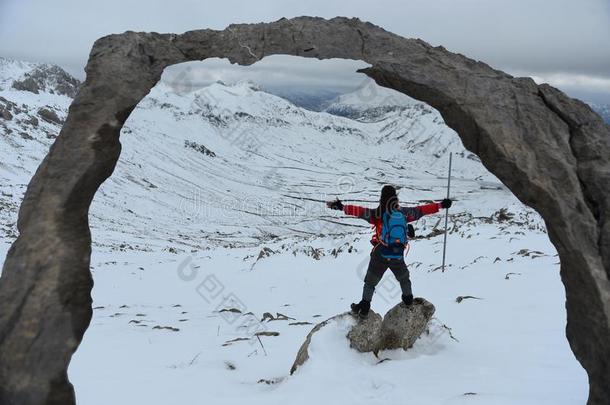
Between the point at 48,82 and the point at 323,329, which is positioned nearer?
the point at 323,329

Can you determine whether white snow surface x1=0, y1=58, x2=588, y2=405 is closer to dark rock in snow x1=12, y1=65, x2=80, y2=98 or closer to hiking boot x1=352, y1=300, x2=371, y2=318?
hiking boot x1=352, y1=300, x2=371, y2=318

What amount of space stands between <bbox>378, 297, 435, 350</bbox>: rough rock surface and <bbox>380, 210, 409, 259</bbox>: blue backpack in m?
1.08

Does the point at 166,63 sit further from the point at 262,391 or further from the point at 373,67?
the point at 262,391

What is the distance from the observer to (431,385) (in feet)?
23.0

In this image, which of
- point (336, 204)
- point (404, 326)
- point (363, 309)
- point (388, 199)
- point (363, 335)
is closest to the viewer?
point (336, 204)

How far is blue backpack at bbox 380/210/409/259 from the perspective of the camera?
8.22m

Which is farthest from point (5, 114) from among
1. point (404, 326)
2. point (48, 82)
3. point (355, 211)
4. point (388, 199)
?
point (404, 326)

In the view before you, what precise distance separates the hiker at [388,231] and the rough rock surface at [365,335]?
22 cm

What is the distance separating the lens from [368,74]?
6.84m

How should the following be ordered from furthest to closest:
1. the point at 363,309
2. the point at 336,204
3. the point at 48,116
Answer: the point at 48,116 → the point at 363,309 → the point at 336,204

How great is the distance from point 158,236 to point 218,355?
52836 millimetres

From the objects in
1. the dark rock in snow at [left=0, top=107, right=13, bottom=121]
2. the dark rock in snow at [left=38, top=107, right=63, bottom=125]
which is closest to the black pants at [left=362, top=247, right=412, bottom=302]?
the dark rock in snow at [left=0, top=107, right=13, bottom=121]

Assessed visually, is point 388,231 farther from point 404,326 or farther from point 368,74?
point 368,74

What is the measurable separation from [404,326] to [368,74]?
428 centimetres
